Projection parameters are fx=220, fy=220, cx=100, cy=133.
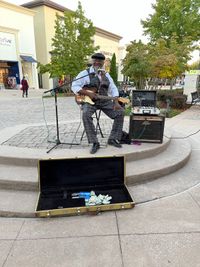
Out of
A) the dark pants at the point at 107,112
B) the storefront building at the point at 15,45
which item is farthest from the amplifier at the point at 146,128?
the storefront building at the point at 15,45

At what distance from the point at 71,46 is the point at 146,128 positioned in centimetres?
1331

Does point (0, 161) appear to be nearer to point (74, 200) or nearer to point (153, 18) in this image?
point (74, 200)

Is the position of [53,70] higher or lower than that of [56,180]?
higher

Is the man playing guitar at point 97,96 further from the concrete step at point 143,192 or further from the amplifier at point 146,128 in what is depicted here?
the concrete step at point 143,192

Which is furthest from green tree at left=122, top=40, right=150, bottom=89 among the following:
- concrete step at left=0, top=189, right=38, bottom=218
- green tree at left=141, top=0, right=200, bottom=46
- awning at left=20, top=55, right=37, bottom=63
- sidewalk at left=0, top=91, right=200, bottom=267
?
awning at left=20, top=55, right=37, bottom=63

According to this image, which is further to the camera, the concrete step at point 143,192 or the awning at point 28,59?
the awning at point 28,59

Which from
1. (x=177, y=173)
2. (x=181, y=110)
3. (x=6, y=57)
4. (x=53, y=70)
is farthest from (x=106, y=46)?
(x=177, y=173)

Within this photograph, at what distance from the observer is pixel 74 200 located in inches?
100

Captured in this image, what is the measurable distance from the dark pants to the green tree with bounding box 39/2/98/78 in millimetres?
12621

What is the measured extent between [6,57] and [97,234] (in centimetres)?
2121

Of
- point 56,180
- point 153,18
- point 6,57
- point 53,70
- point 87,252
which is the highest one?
point 153,18

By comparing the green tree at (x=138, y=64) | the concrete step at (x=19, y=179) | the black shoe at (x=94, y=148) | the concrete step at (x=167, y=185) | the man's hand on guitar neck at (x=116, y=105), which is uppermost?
the green tree at (x=138, y=64)

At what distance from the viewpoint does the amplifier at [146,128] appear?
379cm

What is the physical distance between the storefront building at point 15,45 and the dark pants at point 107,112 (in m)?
19.1
